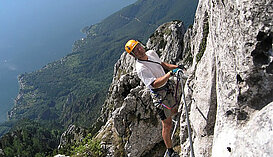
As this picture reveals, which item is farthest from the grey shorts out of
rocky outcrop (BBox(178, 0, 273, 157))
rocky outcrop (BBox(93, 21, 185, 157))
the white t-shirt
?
rocky outcrop (BBox(93, 21, 185, 157))

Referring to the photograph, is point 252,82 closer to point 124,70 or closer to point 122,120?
point 122,120

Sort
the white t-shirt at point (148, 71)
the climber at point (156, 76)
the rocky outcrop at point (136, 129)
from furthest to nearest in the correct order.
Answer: the rocky outcrop at point (136, 129) → the white t-shirt at point (148, 71) → the climber at point (156, 76)

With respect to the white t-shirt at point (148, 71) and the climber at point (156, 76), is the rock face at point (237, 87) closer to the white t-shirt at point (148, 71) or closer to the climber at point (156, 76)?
the climber at point (156, 76)

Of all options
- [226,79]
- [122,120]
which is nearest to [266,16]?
[226,79]

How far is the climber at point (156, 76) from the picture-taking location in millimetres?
9400

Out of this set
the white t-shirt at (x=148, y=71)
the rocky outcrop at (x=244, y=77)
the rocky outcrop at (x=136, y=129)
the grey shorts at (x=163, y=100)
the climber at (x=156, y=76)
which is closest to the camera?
the rocky outcrop at (x=244, y=77)

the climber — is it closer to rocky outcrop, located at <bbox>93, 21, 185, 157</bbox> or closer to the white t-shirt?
the white t-shirt

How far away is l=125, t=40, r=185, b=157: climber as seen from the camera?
9.40 metres

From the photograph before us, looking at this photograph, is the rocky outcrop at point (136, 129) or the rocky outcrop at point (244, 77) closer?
the rocky outcrop at point (244, 77)

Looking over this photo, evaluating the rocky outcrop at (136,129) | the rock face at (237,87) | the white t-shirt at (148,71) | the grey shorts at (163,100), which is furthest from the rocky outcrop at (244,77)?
the rocky outcrop at (136,129)

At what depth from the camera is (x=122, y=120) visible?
23422 mm

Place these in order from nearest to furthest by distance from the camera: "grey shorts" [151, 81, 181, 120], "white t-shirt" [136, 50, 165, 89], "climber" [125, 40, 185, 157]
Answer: "climber" [125, 40, 185, 157] → "white t-shirt" [136, 50, 165, 89] → "grey shorts" [151, 81, 181, 120]

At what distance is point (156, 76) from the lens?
1018cm

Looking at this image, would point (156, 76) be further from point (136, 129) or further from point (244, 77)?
point (136, 129)
